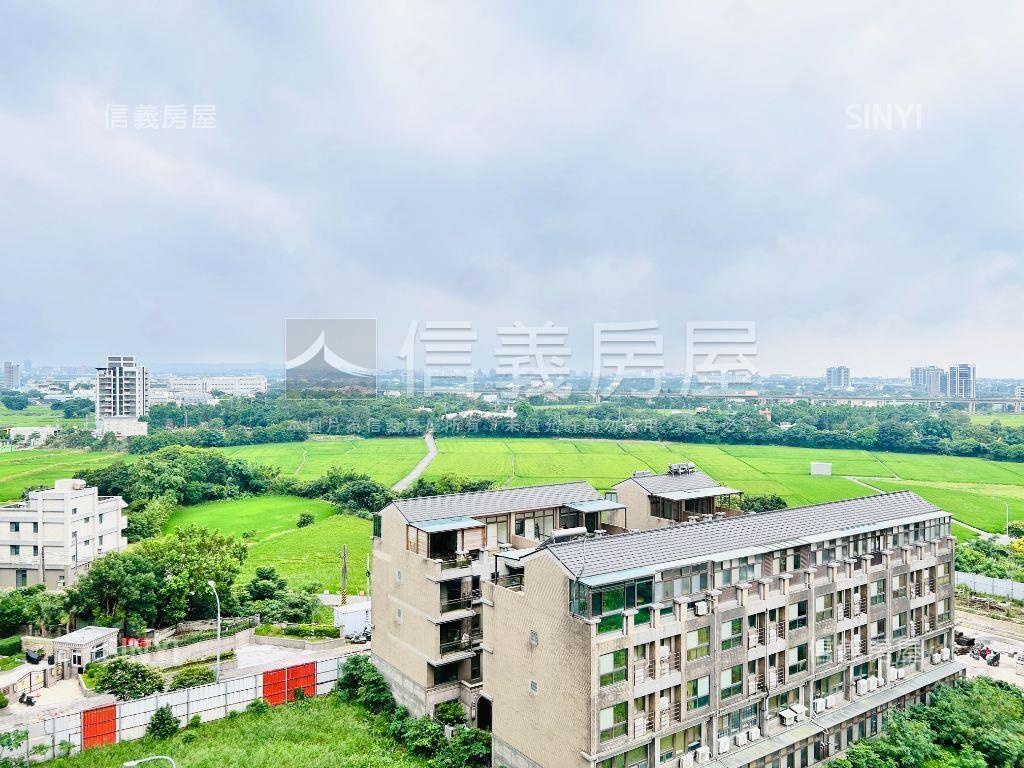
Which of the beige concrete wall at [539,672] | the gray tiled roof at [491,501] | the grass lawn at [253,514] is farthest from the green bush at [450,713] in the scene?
the grass lawn at [253,514]

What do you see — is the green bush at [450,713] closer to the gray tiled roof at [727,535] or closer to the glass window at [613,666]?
the glass window at [613,666]

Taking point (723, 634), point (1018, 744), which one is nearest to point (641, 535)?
point (723, 634)

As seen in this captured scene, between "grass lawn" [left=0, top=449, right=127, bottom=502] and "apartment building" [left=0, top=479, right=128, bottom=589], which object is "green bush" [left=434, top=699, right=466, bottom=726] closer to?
"apartment building" [left=0, top=479, right=128, bottom=589]

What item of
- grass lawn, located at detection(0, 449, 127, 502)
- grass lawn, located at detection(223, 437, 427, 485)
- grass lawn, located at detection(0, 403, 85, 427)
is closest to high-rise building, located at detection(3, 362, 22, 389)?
grass lawn, located at detection(0, 403, 85, 427)

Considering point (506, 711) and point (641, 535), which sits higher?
point (641, 535)

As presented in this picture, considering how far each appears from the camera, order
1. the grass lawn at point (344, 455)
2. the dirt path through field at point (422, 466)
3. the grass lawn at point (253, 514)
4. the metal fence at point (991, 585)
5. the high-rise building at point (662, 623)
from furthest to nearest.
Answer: the grass lawn at point (344, 455)
the dirt path through field at point (422, 466)
the grass lawn at point (253, 514)
the metal fence at point (991, 585)
the high-rise building at point (662, 623)

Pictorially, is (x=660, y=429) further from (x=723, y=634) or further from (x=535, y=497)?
(x=723, y=634)

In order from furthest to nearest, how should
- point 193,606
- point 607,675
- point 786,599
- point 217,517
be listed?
point 217,517 < point 193,606 < point 786,599 < point 607,675
